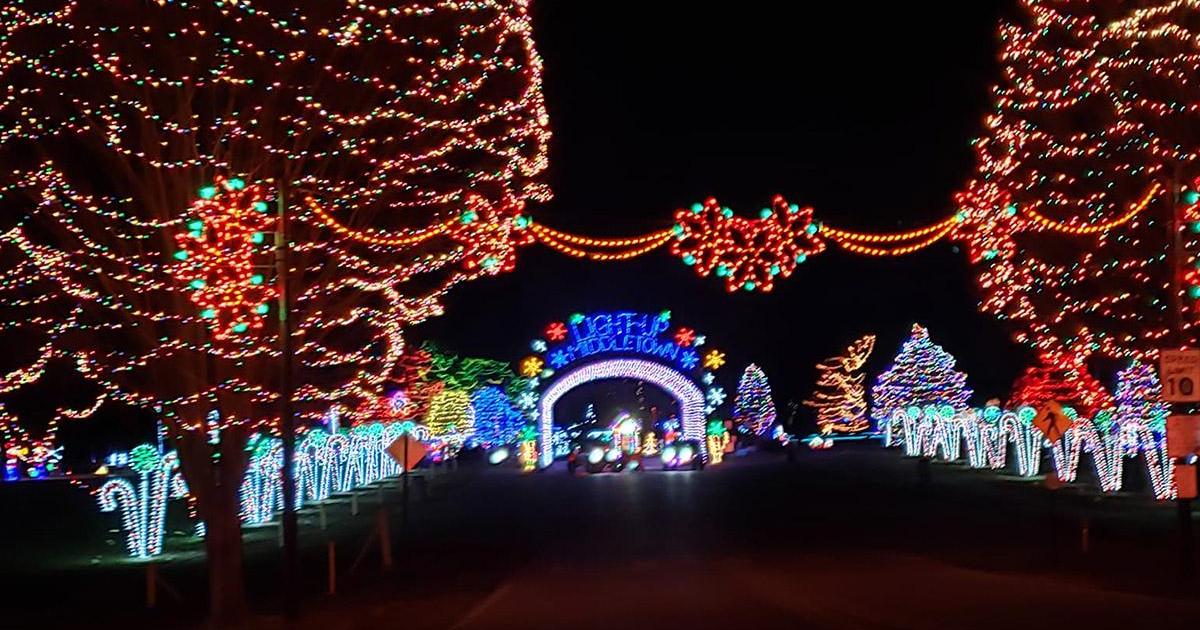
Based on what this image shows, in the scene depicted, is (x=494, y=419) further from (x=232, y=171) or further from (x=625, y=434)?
(x=232, y=171)

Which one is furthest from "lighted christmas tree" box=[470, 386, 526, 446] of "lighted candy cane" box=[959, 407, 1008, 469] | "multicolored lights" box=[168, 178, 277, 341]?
"multicolored lights" box=[168, 178, 277, 341]

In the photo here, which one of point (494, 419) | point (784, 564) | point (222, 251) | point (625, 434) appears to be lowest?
point (784, 564)

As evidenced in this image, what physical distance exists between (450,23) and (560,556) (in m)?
11.7

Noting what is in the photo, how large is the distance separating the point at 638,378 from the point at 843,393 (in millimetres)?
38293

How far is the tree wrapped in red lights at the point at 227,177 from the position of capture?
16812mm

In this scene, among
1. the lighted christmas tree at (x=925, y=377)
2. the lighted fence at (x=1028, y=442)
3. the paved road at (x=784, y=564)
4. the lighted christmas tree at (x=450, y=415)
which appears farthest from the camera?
the lighted christmas tree at (x=925, y=377)

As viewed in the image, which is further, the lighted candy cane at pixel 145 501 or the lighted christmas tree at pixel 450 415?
the lighted christmas tree at pixel 450 415

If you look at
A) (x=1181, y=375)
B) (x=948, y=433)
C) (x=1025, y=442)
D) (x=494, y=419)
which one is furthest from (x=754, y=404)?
(x=1181, y=375)

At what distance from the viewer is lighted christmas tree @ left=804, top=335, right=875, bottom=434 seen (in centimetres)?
10156

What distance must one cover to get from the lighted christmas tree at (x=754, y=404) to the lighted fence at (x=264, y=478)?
43115 millimetres

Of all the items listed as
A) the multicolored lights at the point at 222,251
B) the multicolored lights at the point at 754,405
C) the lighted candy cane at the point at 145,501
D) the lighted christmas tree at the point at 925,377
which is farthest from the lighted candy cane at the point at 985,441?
the multicolored lights at the point at 222,251

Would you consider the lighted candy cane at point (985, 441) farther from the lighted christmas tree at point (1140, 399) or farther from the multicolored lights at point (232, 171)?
the multicolored lights at point (232, 171)

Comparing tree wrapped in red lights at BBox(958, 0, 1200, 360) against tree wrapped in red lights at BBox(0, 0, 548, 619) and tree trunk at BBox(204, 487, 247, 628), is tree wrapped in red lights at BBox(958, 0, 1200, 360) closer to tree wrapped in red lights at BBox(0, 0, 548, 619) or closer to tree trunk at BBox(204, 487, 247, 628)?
tree wrapped in red lights at BBox(0, 0, 548, 619)

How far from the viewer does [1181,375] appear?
18.5 m
